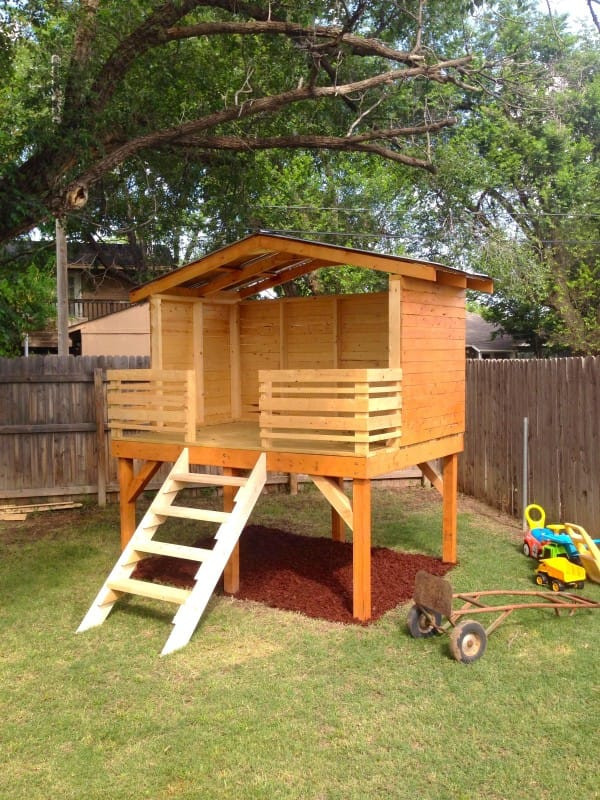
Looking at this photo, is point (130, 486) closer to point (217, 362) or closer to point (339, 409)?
point (217, 362)

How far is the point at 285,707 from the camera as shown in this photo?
4.98 meters

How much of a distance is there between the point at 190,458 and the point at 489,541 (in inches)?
171

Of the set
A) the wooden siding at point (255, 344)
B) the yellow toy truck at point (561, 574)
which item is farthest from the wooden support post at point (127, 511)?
the yellow toy truck at point (561, 574)

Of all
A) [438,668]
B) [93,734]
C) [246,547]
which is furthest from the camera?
[246,547]

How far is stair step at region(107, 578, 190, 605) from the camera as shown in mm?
6453

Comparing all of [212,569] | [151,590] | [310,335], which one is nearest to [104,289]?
[310,335]

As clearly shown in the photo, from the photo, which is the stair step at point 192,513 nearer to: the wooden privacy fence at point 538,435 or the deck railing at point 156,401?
the deck railing at point 156,401

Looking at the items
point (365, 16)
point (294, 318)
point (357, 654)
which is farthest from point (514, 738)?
point (365, 16)

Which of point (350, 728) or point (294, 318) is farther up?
point (294, 318)

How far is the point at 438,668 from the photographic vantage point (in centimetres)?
562

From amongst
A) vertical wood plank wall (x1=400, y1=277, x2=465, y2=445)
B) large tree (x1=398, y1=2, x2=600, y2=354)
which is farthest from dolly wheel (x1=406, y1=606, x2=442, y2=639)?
large tree (x1=398, y1=2, x2=600, y2=354)

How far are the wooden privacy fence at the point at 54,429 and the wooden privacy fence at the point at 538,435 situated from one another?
6.32 m

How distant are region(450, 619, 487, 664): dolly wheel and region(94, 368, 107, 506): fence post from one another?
768 cm

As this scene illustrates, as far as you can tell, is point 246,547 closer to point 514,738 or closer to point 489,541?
point 489,541
